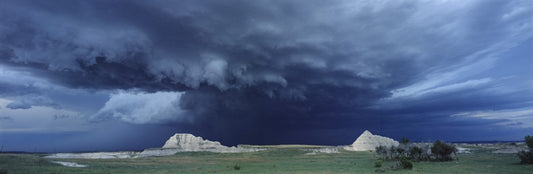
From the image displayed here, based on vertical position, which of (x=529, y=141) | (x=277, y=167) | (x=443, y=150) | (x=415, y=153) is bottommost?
(x=277, y=167)

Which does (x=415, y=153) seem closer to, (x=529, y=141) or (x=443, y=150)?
(x=443, y=150)

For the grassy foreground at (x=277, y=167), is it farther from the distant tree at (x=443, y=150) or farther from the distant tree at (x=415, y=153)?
the distant tree at (x=415, y=153)

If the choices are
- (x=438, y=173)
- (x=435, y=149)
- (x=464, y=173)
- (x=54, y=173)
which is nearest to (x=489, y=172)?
(x=464, y=173)

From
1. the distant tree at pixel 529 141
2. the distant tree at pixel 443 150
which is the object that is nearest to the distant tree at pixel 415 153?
the distant tree at pixel 443 150

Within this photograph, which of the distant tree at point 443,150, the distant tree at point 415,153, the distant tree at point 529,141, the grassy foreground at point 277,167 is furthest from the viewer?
the distant tree at point 415,153

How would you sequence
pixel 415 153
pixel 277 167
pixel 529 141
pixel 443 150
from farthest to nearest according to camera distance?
pixel 415 153, pixel 443 150, pixel 277 167, pixel 529 141

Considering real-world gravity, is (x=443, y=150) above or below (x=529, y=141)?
below

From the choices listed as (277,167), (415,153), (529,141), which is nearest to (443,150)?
(415,153)

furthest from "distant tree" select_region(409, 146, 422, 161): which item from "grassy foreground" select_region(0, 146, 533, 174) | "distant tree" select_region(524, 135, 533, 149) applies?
"distant tree" select_region(524, 135, 533, 149)

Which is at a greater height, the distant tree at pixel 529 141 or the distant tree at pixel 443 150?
the distant tree at pixel 529 141

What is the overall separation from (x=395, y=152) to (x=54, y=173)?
80.7m

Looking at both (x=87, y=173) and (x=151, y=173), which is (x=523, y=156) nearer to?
(x=151, y=173)

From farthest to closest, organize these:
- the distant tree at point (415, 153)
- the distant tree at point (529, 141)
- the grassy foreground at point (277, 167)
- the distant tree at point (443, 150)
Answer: the distant tree at point (415, 153) < the distant tree at point (443, 150) < the distant tree at point (529, 141) < the grassy foreground at point (277, 167)

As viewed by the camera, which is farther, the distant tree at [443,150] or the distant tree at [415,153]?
the distant tree at [415,153]
